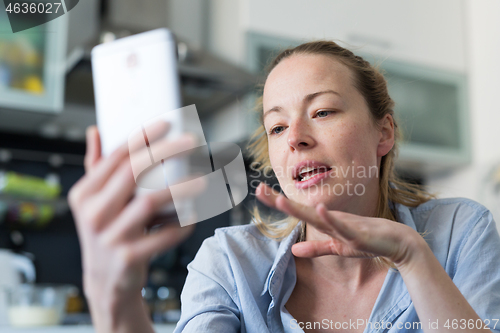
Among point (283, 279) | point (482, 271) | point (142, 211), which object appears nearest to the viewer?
point (142, 211)

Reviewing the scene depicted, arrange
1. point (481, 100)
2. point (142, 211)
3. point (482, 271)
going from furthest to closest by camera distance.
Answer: point (481, 100), point (482, 271), point (142, 211)

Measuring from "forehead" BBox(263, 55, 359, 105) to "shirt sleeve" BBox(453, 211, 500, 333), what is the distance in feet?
1.04

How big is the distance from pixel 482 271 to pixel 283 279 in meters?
0.31

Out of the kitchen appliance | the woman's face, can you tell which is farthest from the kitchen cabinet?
the kitchen appliance

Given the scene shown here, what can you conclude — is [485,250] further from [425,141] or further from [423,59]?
[423,59]

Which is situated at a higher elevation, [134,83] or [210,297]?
[134,83]

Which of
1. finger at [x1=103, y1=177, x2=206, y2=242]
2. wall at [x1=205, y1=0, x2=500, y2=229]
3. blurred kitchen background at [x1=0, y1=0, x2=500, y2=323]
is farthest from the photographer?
wall at [x1=205, y1=0, x2=500, y2=229]

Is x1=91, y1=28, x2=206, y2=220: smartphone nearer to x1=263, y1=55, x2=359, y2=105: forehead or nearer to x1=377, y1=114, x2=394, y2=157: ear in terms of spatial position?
x1=263, y1=55, x2=359, y2=105: forehead

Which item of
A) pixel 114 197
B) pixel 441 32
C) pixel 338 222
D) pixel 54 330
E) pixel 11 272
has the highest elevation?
pixel 114 197

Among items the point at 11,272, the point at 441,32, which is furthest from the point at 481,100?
the point at 11,272

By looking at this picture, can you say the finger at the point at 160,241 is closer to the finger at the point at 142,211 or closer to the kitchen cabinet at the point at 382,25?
the finger at the point at 142,211

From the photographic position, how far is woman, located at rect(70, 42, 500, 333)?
553mm

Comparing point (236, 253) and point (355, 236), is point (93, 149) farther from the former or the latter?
point (236, 253)

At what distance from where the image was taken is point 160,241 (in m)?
0.29
